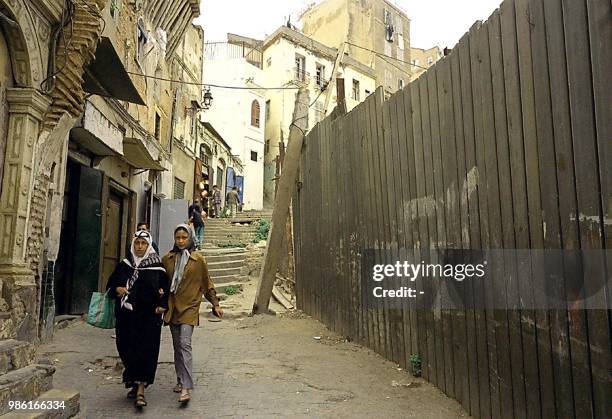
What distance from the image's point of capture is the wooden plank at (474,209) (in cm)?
323

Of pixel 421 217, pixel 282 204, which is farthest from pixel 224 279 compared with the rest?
pixel 421 217

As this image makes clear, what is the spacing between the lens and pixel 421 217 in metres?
4.17

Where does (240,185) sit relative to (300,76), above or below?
below

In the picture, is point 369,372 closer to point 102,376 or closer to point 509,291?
point 509,291

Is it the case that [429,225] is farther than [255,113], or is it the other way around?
[255,113]

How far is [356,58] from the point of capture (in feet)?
124

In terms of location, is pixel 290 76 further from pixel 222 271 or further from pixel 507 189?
pixel 507 189

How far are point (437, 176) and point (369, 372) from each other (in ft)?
7.30

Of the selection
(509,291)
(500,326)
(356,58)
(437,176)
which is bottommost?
(500,326)

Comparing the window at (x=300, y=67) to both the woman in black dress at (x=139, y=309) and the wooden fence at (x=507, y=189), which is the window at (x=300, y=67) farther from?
the woman in black dress at (x=139, y=309)

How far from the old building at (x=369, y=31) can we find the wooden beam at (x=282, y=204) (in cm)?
2862

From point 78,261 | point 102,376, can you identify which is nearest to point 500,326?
point 102,376

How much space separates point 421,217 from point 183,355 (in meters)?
2.57

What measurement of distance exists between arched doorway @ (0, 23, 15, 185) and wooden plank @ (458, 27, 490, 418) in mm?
4598
